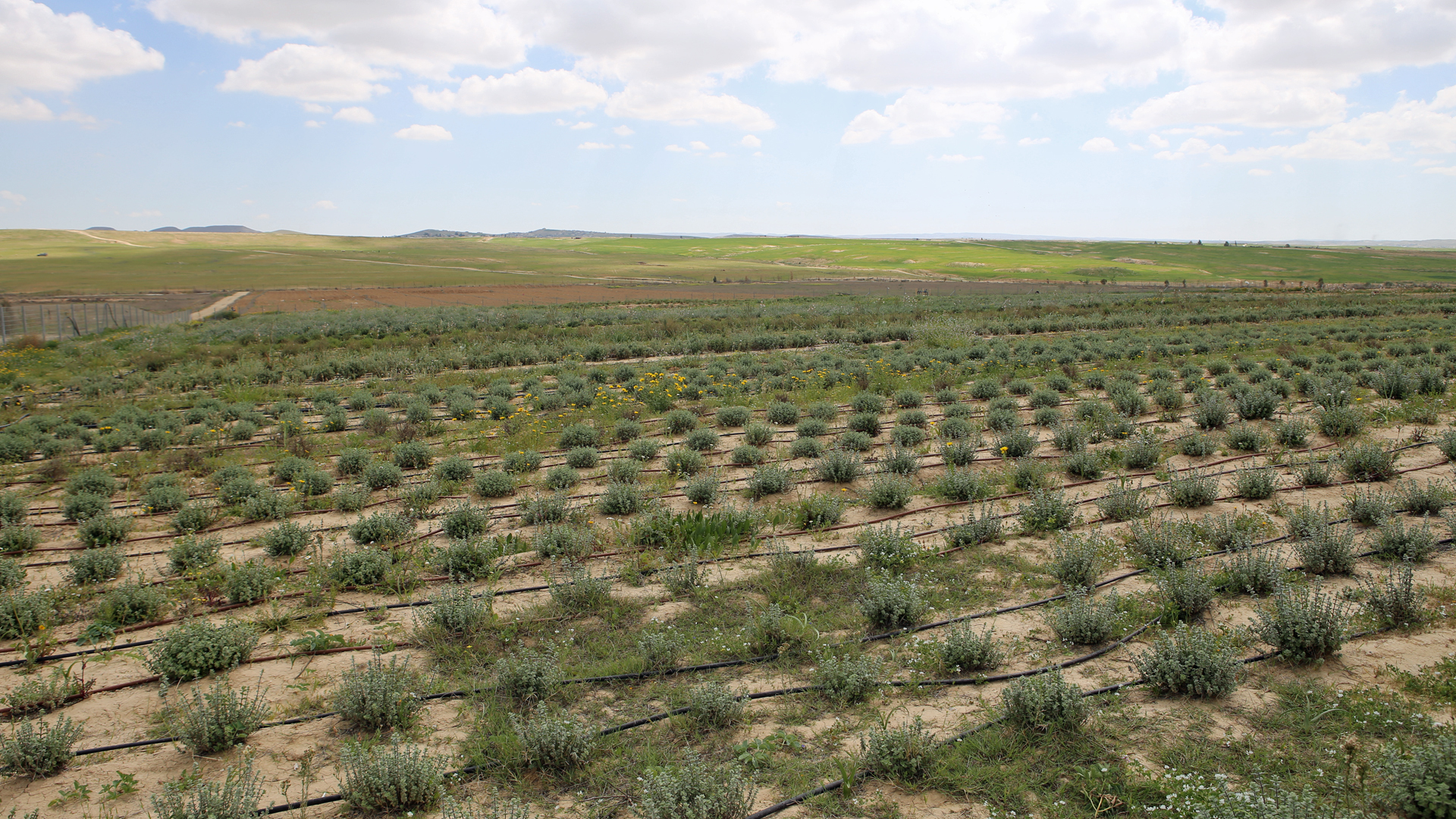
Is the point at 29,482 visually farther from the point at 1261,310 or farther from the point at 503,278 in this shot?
the point at 503,278

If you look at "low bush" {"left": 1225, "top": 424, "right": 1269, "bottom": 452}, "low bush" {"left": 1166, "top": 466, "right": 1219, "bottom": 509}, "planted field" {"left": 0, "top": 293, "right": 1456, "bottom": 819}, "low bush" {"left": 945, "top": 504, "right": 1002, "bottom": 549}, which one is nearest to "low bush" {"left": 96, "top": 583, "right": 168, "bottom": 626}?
"planted field" {"left": 0, "top": 293, "right": 1456, "bottom": 819}

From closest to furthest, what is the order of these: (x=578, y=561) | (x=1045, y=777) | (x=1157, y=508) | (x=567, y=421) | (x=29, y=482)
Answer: (x=1045, y=777)
(x=578, y=561)
(x=1157, y=508)
(x=29, y=482)
(x=567, y=421)

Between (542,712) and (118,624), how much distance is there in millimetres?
4282

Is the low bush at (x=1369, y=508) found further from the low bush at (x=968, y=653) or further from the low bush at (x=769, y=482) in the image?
the low bush at (x=769, y=482)

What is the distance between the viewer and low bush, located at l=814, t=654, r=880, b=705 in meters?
4.79

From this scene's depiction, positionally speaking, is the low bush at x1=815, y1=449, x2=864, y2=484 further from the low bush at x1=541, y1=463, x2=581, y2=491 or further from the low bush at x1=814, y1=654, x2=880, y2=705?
the low bush at x1=814, y1=654, x2=880, y2=705

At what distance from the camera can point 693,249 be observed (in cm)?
17062

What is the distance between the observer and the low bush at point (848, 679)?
479 centimetres

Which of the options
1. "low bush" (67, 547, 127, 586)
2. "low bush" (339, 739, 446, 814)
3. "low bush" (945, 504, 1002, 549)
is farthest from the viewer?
"low bush" (945, 504, 1002, 549)

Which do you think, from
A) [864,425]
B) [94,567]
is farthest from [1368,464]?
[94,567]

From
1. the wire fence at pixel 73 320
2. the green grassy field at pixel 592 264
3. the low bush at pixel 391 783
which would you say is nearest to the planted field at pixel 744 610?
the low bush at pixel 391 783

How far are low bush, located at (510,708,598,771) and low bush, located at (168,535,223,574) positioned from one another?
4841 millimetres

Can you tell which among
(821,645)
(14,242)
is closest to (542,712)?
(821,645)

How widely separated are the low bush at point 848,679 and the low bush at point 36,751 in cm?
451
